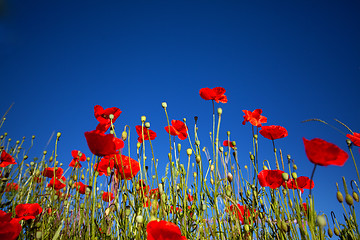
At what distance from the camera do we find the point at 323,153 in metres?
0.87

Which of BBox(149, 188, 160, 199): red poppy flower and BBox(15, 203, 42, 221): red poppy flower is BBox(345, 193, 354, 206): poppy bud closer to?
BBox(149, 188, 160, 199): red poppy flower

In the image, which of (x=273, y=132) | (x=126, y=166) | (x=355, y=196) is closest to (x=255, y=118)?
(x=273, y=132)

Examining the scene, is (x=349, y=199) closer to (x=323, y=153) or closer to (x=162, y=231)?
(x=323, y=153)

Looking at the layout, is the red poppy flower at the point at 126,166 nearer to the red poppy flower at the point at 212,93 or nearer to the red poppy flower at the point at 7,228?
the red poppy flower at the point at 7,228

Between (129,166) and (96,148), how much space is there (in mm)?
304

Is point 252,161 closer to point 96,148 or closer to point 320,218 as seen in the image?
point 320,218

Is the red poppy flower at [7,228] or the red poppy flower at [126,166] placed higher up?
the red poppy flower at [126,166]

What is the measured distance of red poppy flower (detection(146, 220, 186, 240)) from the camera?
0.94 meters

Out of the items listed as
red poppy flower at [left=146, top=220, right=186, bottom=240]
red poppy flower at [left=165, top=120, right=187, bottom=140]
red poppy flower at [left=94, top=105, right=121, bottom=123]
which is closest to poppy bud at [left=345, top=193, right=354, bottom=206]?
red poppy flower at [left=146, top=220, right=186, bottom=240]

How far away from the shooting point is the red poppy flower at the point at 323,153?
2.84ft

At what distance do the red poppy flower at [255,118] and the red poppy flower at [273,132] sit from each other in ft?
0.42

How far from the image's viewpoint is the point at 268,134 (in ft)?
5.69

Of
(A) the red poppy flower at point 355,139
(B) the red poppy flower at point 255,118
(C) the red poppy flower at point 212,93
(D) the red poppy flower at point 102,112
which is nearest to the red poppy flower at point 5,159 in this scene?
(D) the red poppy flower at point 102,112

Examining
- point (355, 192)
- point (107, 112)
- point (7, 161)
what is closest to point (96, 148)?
point (107, 112)
